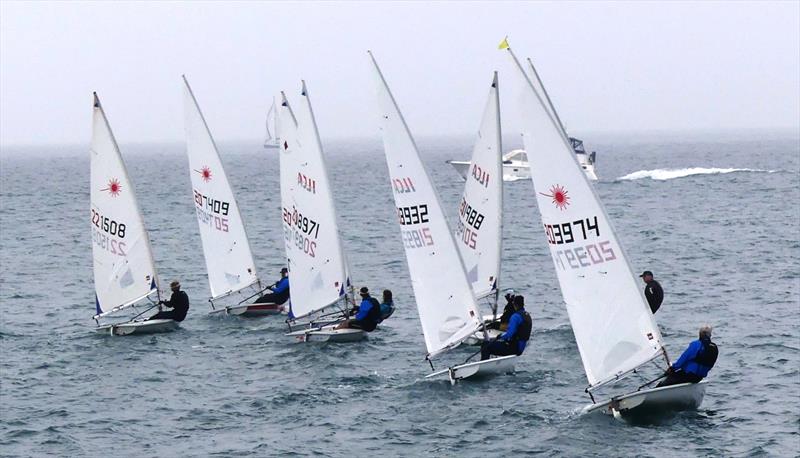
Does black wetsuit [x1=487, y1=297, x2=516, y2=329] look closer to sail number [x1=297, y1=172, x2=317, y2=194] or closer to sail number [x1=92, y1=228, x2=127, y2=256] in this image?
sail number [x1=297, y1=172, x2=317, y2=194]

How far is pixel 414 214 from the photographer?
27.9 m

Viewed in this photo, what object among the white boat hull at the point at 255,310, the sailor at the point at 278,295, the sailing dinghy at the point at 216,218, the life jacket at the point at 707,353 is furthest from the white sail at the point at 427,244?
the sailing dinghy at the point at 216,218

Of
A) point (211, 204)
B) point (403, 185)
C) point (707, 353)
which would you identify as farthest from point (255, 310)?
point (707, 353)

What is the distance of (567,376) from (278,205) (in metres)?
64.3

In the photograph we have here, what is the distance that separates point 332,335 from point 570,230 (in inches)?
450

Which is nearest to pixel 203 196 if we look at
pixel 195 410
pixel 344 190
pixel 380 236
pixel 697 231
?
pixel 195 410

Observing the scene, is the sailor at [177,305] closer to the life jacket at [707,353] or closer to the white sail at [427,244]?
the white sail at [427,244]

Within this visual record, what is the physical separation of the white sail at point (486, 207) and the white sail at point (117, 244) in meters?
10.6

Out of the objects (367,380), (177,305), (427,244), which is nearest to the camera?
(427,244)

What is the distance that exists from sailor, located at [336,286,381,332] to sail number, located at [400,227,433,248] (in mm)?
4321

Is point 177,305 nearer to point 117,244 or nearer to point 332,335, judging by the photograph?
point 117,244

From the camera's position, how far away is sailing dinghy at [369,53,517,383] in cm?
2752

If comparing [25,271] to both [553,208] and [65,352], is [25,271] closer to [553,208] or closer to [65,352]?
[65,352]

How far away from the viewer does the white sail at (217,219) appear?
126ft
